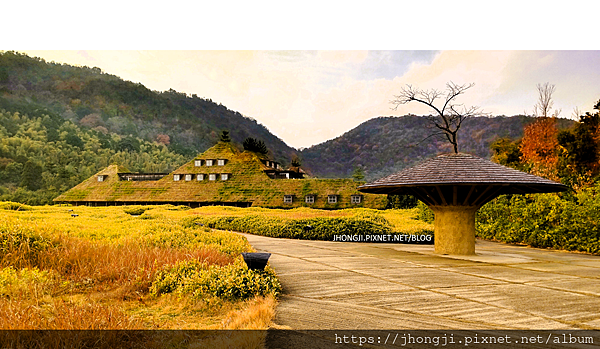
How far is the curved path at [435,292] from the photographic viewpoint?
17.2 feet

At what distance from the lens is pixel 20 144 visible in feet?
197

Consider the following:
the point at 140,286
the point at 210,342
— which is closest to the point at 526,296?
the point at 210,342

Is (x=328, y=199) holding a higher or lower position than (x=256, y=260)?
higher

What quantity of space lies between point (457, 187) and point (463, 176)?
0.74 metres

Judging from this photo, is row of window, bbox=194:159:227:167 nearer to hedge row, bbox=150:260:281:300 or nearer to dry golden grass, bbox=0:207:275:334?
dry golden grass, bbox=0:207:275:334

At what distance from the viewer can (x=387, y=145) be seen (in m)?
73.8

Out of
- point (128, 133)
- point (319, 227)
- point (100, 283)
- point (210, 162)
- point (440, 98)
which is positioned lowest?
Answer: point (100, 283)

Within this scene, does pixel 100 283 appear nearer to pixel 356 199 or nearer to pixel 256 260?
pixel 256 260

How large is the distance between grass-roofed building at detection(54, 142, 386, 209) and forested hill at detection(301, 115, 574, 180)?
3092cm

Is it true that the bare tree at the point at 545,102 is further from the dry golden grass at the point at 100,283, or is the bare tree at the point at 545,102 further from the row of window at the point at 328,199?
the dry golden grass at the point at 100,283

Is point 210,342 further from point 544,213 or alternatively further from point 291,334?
point 544,213

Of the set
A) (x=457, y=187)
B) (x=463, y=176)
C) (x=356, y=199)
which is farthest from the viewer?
(x=356, y=199)

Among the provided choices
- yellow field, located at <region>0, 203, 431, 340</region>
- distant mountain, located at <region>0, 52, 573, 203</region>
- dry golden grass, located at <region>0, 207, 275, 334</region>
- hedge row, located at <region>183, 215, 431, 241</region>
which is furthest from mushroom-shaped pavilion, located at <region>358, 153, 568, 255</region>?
distant mountain, located at <region>0, 52, 573, 203</region>

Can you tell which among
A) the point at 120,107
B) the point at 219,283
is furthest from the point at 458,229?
the point at 120,107
